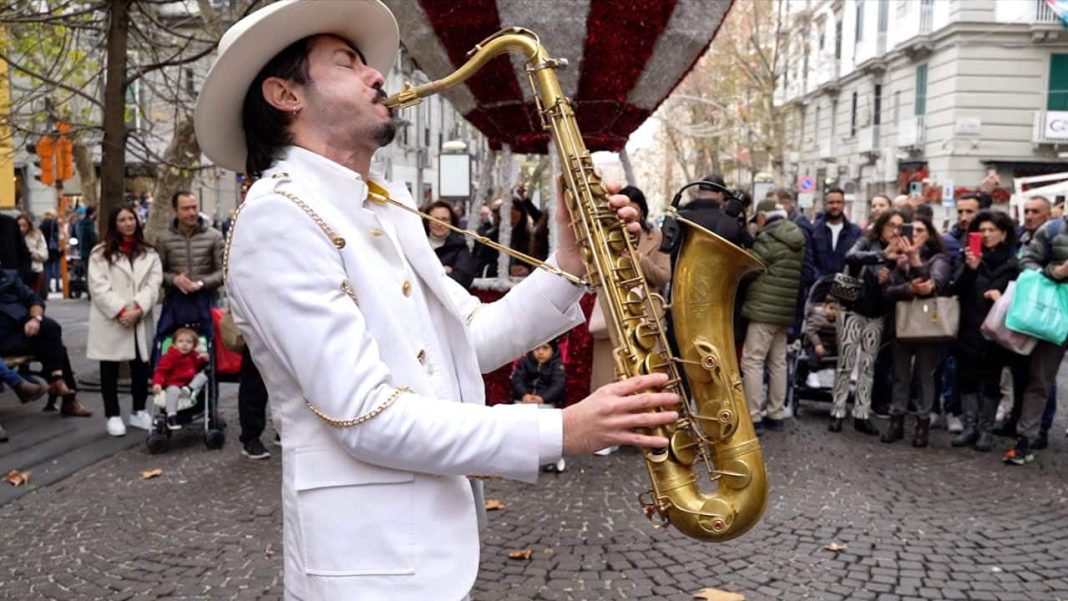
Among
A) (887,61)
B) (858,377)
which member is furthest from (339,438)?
(887,61)

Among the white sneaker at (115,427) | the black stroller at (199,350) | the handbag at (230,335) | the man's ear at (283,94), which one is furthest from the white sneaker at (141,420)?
the man's ear at (283,94)

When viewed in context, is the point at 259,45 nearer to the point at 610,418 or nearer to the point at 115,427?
the point at 610,418

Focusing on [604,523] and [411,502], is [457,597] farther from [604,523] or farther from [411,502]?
[604,523]

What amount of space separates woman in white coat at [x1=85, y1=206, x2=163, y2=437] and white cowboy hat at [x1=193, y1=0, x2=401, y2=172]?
5314 mm

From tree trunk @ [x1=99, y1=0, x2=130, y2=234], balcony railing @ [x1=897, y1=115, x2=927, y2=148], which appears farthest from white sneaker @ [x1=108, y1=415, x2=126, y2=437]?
balcony railing @ [x1=897, y1=115, x2=927, y2=148]

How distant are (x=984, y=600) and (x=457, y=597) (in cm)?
329

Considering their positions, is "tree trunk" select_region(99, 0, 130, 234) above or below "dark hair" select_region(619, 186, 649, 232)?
above

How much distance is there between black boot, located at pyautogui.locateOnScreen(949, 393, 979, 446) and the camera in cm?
700

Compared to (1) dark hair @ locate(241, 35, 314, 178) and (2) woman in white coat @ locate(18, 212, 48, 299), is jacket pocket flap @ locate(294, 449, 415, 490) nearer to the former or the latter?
(1) dark hair @ locate(241, 35, 314, 178)

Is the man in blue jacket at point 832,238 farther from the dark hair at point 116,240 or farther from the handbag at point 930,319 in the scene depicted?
the dark hair at point 116,240

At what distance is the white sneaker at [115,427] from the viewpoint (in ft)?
23.0

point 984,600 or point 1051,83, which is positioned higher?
point 1051,83

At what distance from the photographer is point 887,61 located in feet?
100

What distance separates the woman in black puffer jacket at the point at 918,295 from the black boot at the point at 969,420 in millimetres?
281
